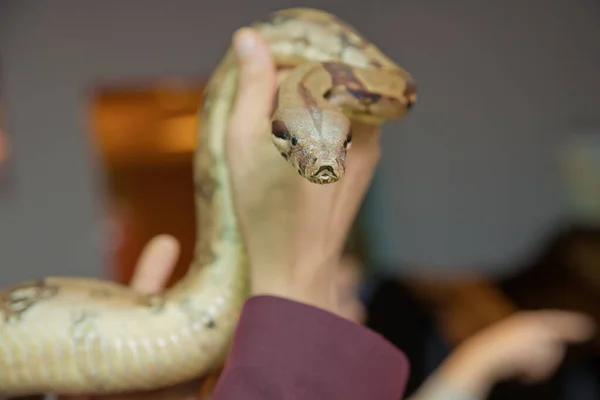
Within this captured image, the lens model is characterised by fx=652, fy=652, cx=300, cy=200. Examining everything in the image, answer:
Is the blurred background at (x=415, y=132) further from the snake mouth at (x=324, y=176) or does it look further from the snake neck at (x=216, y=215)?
the snake mouth at (x=324, y=176)

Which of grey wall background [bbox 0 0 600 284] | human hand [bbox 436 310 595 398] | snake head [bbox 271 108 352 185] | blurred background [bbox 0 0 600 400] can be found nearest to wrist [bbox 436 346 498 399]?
human hand [bbox 436 310 595 398]

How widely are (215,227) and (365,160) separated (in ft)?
0.68

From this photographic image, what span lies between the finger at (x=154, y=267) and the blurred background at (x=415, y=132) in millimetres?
1491

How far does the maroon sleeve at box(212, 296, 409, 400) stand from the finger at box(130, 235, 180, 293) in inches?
13.6

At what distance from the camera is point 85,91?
2.75m

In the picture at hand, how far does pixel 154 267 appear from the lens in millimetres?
998

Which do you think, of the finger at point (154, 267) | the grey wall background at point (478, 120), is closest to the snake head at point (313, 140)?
the finger at point (154, 267)

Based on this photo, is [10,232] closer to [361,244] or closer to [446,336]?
[361,244]

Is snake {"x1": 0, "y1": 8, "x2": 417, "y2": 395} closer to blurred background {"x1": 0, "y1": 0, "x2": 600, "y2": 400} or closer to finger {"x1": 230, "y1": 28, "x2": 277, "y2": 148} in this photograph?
finger {"x1": 230, "y1": 28, "x2": 277, "y2": 148}

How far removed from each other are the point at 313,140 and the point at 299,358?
22 centimetres

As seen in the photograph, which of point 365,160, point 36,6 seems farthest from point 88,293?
point 36,6

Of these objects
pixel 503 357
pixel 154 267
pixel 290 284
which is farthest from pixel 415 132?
pixel 290 284

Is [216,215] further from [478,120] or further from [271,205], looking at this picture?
[478,120]

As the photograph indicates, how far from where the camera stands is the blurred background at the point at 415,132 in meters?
2.68
